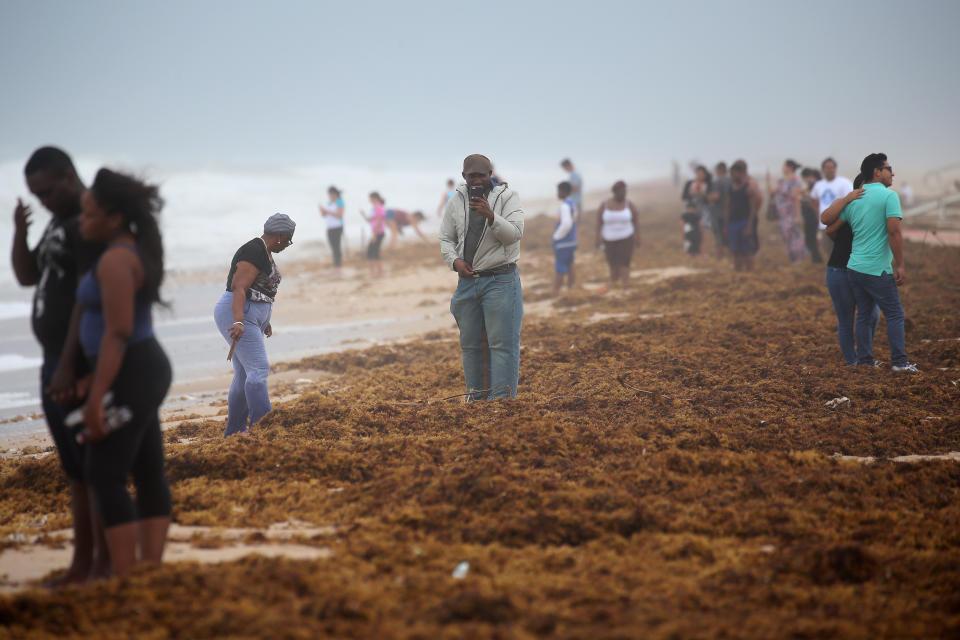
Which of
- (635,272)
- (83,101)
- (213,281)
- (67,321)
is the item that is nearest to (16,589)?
(67,321)

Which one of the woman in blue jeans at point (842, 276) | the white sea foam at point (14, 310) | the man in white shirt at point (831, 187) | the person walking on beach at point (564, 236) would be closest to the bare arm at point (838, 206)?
the woman in blue jeans at point (842, 276)

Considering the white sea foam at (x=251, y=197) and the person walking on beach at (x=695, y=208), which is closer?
the person walking on beach at (x=695, y=208)

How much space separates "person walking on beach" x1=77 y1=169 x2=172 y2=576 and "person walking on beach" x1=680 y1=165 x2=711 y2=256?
45.3 feet

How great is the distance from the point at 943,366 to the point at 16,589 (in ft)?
25.8

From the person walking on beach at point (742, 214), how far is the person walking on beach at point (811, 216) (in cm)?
83

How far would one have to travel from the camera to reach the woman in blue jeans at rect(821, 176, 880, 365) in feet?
25.2

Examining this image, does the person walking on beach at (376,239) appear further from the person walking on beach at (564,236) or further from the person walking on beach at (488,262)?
the person walking on beach at (488,262)

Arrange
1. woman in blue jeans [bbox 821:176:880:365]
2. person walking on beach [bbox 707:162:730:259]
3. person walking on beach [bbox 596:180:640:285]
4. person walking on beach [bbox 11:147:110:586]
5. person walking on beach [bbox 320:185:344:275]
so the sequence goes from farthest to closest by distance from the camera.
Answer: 1. person walking on beach [bbox 320:185:344:275]
2. person walking on beach [bbox 707:162:730:259]
3. person walking on beach [bbox 596:180:640:285]
4. woman in blue jeans [bbox 821:176:880:365]
5. person walking on beach [bbox 11:147:110:586]

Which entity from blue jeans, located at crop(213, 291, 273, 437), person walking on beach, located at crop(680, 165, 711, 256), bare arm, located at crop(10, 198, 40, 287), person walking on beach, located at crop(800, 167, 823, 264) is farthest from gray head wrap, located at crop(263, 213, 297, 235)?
person walking on beach, located at crop(680, 165, 711, 256)

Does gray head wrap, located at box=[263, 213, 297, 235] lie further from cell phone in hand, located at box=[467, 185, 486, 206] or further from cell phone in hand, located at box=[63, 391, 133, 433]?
cell phone in hand, located at box=[63, 391, 133, 433]

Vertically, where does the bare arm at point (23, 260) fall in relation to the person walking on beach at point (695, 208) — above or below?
below

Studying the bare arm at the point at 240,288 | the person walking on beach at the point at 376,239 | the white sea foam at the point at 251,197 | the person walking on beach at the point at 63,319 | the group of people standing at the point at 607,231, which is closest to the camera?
the person walking on beach at the point at 63,319

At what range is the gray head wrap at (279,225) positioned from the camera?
21.4 feet

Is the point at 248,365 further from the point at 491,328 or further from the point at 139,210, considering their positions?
the point at 139,210
